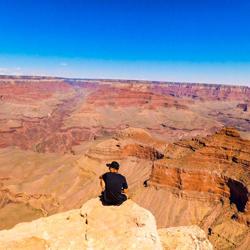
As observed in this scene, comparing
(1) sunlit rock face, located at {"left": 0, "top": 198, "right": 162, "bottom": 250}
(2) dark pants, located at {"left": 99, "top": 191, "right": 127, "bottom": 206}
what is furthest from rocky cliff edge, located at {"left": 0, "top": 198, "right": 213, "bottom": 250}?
(2) dark pants, located at {"left": 99, "top": 191, "right": 127, "bottom": 206}

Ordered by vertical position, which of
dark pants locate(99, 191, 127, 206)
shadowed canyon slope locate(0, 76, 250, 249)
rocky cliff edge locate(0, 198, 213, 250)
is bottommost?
shadowed canyon slope locate(0, 76, 250, 249)

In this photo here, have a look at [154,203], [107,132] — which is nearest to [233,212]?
[154,203]

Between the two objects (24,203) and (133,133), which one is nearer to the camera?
(24,203)

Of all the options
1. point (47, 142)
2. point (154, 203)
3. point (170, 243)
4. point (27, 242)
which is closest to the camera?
point (27, 242)

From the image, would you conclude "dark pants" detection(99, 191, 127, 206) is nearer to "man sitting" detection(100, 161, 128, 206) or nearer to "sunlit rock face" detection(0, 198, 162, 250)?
"man sitting" detection(100, 161, 128, 206)

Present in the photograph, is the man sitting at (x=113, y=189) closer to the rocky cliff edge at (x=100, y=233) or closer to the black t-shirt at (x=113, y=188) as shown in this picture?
the black t-shirt at (x=113, y=188)

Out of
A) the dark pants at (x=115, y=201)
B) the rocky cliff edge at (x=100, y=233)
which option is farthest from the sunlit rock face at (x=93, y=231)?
the dark pants at (x=115, y=201)

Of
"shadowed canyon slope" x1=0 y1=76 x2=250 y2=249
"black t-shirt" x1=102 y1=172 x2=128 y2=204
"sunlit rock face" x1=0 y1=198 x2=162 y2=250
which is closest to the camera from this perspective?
"sunlit rock face" x1=0 y1=198 x2=162 y2=250

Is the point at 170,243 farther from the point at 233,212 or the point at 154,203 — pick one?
the point at 154,203
